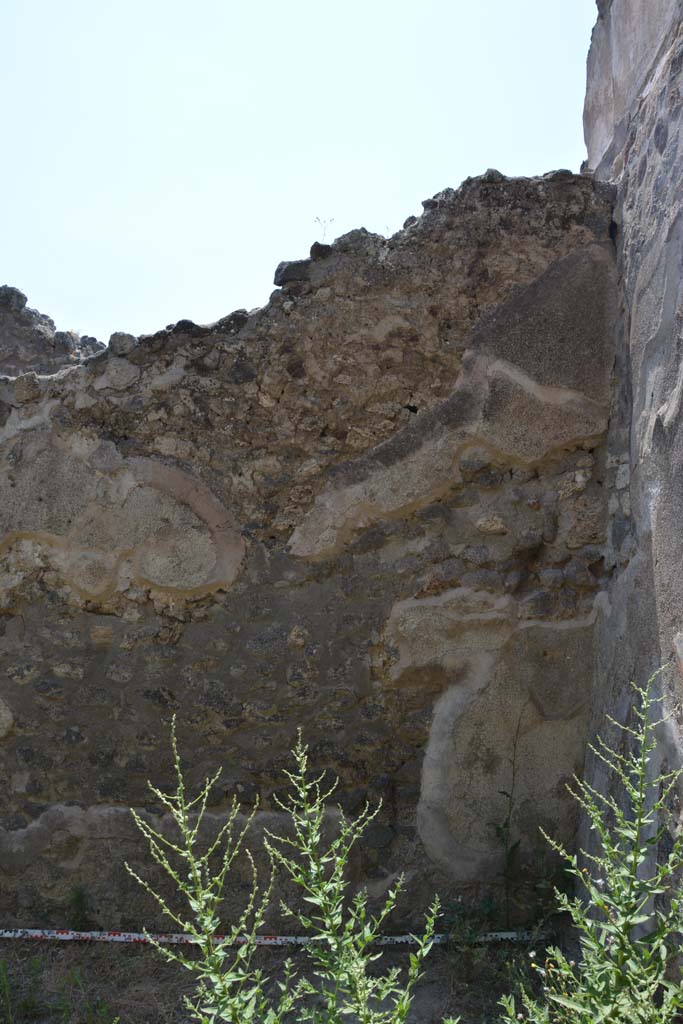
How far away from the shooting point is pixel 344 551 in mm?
3004

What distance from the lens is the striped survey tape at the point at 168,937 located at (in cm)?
272

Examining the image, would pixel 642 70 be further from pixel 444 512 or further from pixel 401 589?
pixel 401 589

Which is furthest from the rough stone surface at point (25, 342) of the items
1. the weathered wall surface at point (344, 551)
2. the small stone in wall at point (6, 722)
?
the small stone in wall at point (6, 722)

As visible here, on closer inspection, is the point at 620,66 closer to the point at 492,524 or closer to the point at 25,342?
the point at 492,524

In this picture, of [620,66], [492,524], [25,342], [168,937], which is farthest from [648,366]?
[25,342]

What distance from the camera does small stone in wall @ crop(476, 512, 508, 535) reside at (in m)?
2.91

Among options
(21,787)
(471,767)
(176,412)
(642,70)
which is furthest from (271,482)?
(642,70)

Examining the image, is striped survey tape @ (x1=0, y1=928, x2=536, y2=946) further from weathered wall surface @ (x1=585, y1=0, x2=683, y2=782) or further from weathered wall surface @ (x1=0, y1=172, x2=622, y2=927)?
weathered wall surface @ (x1=585, y1=0, x2=683, y2=782)

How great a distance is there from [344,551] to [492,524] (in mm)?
448

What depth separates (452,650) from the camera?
9.53ft

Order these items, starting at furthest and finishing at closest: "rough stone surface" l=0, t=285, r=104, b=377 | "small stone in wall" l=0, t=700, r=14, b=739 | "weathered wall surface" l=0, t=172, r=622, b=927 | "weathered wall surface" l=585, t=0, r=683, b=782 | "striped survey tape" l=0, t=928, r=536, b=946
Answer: "rough stone surface" l=0, t=285, r=104, b=377
"small stone in wall" l=0, t=700, r=14, b=739
"weathered wall surface" l=0, t=172, r=622, b=927
"striped survey tape" l=0, t=928, r=536, b=946
"weathered wall surface" l=585, t=0, r=683, b=782

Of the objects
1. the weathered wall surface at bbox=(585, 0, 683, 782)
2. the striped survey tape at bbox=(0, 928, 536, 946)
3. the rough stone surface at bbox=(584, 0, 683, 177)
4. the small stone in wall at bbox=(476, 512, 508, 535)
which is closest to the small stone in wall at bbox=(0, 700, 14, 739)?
the striped survey tape at bbox=(0, 928, 536, 946)

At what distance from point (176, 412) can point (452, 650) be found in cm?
111

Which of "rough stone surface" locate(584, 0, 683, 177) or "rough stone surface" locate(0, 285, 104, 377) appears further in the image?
"rough stone surface" locate(0, 285, 104, 377)
